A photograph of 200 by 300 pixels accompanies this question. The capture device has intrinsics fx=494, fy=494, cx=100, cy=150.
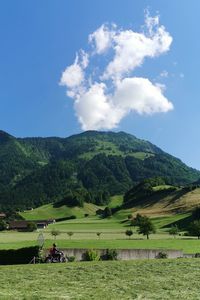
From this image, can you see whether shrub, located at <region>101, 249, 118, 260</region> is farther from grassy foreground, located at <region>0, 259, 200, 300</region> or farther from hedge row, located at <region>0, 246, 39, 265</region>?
grassy foreground, located at <region>0, 259, 200, 300</region>

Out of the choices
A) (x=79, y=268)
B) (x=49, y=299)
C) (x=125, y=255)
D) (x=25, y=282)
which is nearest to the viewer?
(x=49, y=299)

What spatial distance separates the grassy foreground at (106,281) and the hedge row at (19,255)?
9.33 meters

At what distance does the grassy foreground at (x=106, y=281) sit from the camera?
24.8 meters

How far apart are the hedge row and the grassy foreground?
30.6 feet

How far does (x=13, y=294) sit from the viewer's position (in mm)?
24266

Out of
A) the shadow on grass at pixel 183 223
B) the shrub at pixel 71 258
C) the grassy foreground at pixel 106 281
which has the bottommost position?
the grassy foreground at pixel 106 281

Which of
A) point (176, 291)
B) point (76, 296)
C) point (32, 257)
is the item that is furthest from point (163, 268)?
point (32, 257)

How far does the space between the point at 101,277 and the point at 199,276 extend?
20.1 feet

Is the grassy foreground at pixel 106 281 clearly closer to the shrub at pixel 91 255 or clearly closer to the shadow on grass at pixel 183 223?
the shrub at pixel 91 255

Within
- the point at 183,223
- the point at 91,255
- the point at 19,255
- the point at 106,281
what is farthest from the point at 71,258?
the point at 183,223

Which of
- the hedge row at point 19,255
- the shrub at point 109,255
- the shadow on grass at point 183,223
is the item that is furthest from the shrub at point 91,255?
the shadow on grass at point 183,223

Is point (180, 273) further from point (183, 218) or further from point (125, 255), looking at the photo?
point (183, 218)

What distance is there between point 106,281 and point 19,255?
18615 millimetres

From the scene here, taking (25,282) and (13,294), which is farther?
(25,282)
